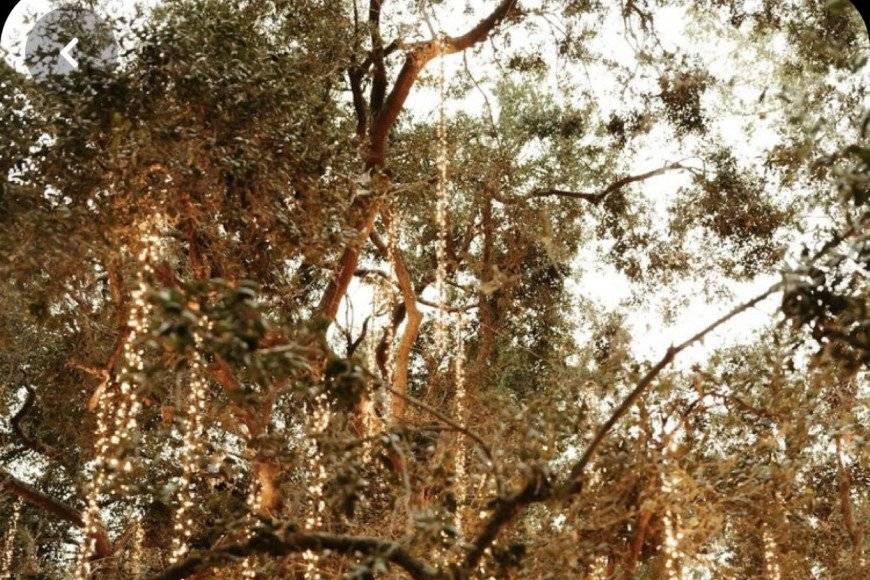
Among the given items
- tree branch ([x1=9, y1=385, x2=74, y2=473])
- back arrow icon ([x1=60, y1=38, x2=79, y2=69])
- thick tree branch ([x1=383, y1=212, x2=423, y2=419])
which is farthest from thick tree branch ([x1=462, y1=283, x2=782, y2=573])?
tree branch ([x1=9, y1=385, x2=74, y2=473])

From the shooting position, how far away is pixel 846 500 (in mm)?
7258

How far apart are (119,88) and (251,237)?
1062mm

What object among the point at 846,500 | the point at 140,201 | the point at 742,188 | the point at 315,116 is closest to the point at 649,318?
the point at 742,188

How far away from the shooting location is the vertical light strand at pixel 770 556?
506 centimetres

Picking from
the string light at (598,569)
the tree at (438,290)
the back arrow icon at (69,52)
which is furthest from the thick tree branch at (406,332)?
the back arrow icon at (69,52)

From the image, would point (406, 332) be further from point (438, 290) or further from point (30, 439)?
point (30, 439)

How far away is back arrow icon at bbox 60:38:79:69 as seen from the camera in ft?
16.4

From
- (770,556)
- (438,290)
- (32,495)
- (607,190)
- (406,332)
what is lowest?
(770,556)

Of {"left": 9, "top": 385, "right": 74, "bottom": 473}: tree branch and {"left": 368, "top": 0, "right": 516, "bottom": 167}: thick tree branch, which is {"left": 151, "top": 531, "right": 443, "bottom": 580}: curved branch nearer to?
{"left": 368, "top": 0, "right": 516, "bottom": 167}: thick tree branch

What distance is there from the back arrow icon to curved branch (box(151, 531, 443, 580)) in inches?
119

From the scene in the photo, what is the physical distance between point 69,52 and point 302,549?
10.7ft

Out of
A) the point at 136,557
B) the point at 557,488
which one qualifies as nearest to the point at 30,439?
the point at 136,557

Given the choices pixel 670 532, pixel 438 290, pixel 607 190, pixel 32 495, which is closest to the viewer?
pixel 670 532

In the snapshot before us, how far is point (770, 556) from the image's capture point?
5180mm
